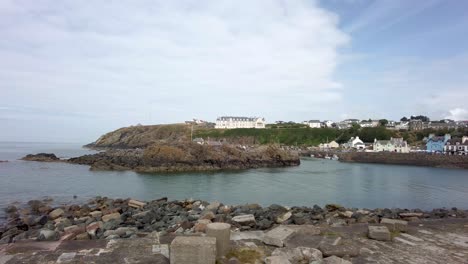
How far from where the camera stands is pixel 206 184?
29.8 metres

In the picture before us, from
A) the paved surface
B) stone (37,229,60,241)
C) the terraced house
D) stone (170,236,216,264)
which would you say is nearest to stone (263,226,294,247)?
the paved surface

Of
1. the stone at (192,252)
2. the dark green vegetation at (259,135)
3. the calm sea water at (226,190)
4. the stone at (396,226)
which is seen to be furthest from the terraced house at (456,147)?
the stone at (192,252)

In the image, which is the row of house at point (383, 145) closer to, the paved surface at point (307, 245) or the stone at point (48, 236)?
the paved surface at point (307, 245)

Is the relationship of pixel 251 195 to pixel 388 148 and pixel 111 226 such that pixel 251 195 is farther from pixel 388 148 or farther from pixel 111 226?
pixel 388 148

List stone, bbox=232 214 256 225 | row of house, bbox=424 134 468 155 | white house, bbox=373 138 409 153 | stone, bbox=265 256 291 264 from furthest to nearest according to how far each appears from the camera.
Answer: white house, bbox=373 138 409 153 → row of house, bbox=424 134 468 155 → stone, bbox=232 214 256 225 → stone, bbox=265 256 291 264

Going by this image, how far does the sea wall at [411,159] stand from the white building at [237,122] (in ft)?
186

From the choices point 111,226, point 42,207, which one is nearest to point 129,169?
point 42,207

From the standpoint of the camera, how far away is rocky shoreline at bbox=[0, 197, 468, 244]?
32.7ft

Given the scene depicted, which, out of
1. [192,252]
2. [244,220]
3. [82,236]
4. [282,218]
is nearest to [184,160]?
[282,218]

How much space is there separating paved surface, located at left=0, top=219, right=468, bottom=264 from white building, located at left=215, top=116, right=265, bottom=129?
395 feet

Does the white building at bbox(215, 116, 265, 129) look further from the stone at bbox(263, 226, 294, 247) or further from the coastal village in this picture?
the stone at bbox(263, 226, 294, 247)

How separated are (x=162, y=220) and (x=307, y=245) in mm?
6236

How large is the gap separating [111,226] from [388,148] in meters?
83.3

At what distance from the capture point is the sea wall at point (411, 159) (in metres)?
58.5
